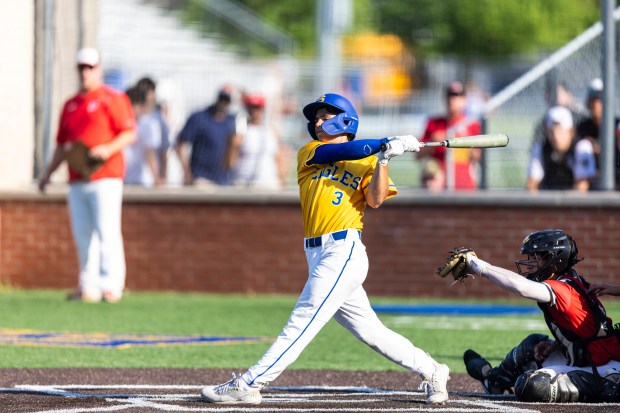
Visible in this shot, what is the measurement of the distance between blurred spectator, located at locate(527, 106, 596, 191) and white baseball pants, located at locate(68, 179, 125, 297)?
15.4 feet

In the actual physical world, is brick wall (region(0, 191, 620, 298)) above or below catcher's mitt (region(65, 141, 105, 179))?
below

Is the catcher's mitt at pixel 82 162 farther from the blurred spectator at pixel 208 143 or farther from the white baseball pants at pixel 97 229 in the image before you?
the blurred spectator at pixel 208 143

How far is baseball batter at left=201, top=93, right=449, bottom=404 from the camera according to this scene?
7262mm

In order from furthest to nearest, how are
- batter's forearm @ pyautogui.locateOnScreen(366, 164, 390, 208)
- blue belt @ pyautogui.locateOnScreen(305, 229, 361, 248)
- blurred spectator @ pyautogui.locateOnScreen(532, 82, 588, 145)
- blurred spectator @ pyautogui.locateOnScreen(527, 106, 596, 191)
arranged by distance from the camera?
blurred spectator @ pyautogui.locateOnScreen(532, 82, 588, 145) → blurred spectator @ pyautogui.locateOnScreen(527, 106, 596, 191) → blue belt @ pyautogui.locateOnScreen(305, 229, 361, 248) → batter's forearm @ pyautogui.locateOnScreen(366, 164, 390, 208)

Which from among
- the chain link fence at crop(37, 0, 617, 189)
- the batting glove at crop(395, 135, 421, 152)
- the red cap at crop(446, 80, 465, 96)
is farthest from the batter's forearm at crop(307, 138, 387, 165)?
the chain link fence at crop(37, 0, 617, 189)

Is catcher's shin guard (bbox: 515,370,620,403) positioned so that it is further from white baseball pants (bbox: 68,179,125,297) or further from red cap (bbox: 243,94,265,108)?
red cap (bbox: 243,94,265,108)

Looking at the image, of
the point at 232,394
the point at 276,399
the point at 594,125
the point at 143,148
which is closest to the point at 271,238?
the point at 143,148

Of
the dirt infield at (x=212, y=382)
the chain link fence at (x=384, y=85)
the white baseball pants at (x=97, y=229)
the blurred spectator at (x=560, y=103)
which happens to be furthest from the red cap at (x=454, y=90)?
the dirt infield at (x=212, y=382)

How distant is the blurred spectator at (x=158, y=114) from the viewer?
16.0 meters

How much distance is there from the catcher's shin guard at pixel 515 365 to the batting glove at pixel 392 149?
1.54 m

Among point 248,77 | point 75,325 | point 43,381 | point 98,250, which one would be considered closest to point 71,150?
point 98,250

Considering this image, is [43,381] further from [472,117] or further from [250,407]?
[472,117]

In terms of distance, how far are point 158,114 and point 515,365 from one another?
8.94 metres

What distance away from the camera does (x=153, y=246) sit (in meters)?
15.7
